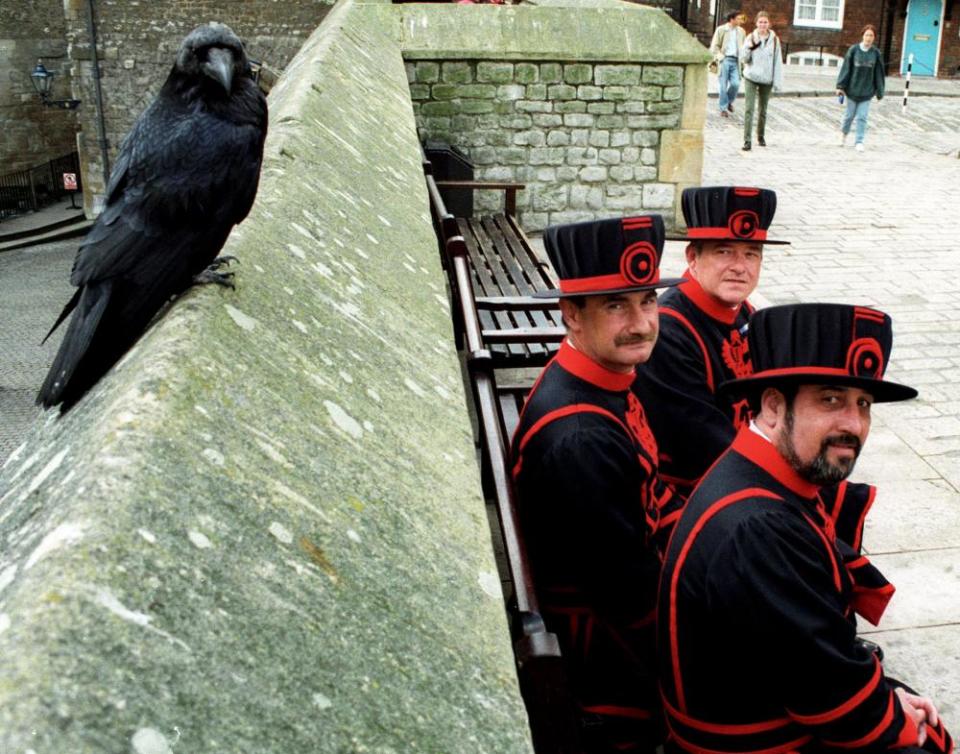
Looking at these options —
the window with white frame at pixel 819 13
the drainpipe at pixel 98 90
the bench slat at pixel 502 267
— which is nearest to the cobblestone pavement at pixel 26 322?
the drainpipe at pixel 98 90

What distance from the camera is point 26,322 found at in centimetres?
Result: 2280

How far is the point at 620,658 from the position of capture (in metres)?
2.97

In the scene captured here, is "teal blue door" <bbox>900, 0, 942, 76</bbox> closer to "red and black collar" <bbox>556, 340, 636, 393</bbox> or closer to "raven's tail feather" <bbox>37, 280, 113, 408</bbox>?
"red and black collar" <bbox>556, 340, 636, 393</bbox>

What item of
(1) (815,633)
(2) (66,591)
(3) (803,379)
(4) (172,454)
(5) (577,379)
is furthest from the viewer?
(5) (577,379)

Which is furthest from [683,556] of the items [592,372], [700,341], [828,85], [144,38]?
[144,38]

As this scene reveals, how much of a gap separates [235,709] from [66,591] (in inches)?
7.1

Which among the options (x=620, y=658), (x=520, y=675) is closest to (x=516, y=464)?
(x=620, y=658)

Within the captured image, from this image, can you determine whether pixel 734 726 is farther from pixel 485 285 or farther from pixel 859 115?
pixel 859 115

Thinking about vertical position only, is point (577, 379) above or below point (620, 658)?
above

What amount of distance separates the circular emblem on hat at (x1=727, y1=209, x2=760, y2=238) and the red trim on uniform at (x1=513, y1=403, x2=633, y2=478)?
143 cm

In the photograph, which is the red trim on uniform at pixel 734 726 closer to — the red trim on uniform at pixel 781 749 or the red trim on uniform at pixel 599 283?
the red trim on uniform at pixel 781 749

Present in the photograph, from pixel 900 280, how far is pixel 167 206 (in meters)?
7.97

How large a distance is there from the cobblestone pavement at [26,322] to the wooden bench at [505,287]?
1012cm

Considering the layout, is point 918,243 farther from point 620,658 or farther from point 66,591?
point 66,591
